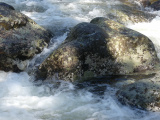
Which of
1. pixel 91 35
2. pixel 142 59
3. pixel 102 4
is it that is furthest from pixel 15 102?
pixel 102 4

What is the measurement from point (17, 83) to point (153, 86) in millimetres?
3113

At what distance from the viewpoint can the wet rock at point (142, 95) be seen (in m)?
3.69

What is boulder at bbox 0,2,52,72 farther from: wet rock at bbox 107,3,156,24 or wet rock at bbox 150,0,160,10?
wet rock at bbox 150,0,160,10

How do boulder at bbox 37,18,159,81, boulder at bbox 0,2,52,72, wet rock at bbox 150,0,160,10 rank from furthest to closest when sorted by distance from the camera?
wet rock at bbox 150,0,160,10, boulder at bbox 0,2,52,72, boulder at bbox 37,18,159,81

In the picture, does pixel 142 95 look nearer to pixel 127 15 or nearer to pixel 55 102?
pixel 55 102

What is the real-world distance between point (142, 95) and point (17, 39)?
374cm

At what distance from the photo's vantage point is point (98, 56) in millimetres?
4852

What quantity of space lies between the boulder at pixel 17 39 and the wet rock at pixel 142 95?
2.87m

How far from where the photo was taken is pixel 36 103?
400 centimetres

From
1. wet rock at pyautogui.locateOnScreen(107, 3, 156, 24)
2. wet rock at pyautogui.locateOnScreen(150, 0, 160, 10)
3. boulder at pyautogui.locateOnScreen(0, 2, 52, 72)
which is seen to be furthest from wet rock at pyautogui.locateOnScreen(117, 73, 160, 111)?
wet rock at pyautogui.locateOnScreen(150, 0, 160, 10)

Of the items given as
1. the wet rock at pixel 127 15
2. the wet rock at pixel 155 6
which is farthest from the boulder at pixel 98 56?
the wet rock at pixel 155 6

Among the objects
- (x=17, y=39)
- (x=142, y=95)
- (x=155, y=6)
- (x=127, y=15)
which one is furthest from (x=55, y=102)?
(x=155, y=6)

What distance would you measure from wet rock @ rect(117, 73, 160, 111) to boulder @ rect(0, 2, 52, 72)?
287 centimetres

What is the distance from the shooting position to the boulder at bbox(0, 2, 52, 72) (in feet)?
17.3
